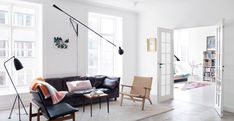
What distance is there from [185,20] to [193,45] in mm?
5253

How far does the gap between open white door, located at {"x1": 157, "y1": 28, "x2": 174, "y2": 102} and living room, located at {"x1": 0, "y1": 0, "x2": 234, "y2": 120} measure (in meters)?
0.45

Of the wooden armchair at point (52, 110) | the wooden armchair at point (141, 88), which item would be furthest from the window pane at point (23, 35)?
the wooden armchair at point (141, 88)

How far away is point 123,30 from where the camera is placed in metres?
6.98

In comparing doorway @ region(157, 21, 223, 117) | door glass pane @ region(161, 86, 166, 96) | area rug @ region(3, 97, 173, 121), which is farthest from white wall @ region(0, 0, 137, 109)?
door glass pane @ region(161, 86, 166, 96)

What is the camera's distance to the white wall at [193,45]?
10219 mm

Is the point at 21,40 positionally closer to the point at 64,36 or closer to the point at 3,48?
the point at 3,48

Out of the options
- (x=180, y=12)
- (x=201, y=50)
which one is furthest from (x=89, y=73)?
(x=201, y=50)

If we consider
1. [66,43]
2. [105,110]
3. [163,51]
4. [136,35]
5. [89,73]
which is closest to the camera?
[105,110]

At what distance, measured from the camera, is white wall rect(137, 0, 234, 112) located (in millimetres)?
4926

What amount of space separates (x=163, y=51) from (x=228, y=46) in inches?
68.0

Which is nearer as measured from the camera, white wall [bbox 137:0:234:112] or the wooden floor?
the wooden floor

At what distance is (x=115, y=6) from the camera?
6387 millimetres

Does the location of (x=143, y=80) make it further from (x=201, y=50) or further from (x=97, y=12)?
(x=201, y=50)

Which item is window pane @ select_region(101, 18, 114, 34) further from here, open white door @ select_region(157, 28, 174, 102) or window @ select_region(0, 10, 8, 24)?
window @ select_region(0, 10, 8, 24)
